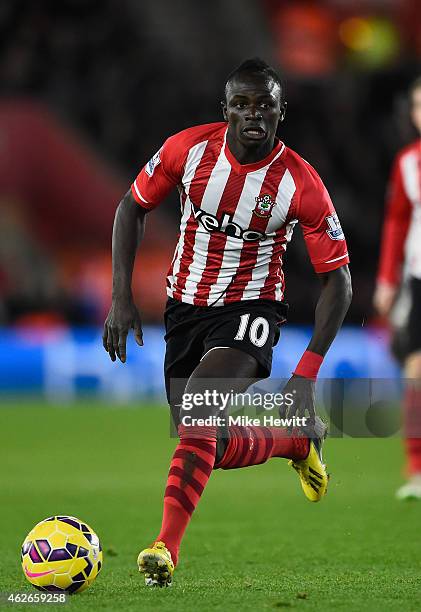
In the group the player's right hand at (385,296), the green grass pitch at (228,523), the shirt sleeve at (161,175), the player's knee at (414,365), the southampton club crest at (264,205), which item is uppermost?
the shirt sleeve at (161,175)

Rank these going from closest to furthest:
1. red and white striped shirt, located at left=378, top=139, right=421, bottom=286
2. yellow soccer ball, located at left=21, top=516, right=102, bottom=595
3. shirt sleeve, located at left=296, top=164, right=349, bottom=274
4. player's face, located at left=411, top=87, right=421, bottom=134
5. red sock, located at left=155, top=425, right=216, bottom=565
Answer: yellow soccer ball, located at left=21, top=516, right=102, bottom=595 < red sock, located at left=155, top=425, right=216, bottom=565 < shirt sleeve, located at left=296, top=164, right=349, bottom=274 < player's face, located at left=411, top=87, right=421, bottom=134 < red and white striped shirt, located at left=378, top=139, right=421, bottom=286

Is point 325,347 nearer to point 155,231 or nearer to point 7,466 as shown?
point 7,466

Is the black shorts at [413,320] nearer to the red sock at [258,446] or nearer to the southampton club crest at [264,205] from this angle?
the red sock at [258,446]

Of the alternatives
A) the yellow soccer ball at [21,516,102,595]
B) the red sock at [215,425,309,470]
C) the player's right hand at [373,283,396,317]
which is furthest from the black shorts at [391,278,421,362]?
the yellow soccer ball at [21,516,102,595]

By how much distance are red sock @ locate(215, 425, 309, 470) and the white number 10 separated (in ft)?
1.33

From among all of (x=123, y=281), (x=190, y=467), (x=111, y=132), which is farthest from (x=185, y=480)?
(x=111, y=132)

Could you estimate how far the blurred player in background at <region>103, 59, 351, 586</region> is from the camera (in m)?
4.16

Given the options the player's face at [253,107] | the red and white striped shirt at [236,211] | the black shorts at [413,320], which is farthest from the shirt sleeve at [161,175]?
the black shorts at [413,320]

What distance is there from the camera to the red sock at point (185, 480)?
12.9 ft

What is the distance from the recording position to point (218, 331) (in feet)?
14.3

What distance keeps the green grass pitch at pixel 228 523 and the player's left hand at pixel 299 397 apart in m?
0.58

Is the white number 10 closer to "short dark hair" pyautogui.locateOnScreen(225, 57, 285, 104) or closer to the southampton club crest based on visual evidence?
the southampton club crest

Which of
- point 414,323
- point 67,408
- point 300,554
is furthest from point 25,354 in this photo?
point 300,554

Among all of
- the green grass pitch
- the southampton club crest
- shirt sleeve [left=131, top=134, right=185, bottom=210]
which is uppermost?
shirt sleeve [left=131, top=134, right=185, bottom=210]
